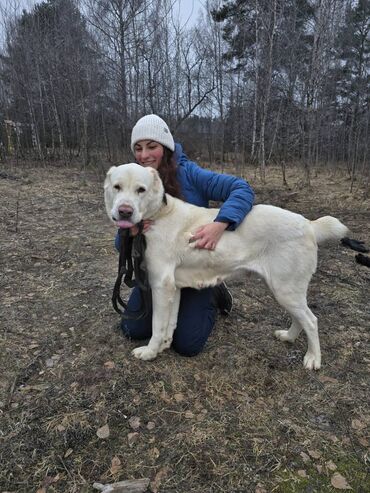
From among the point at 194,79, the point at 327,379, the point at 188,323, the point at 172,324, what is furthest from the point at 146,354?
the point at 194,79

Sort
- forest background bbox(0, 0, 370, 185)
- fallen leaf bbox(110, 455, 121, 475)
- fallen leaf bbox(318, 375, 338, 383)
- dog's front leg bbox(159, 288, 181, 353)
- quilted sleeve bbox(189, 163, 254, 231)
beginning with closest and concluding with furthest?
fallen leaf bbox(110, 455, 121, 475) → quilted sleeve bbox(189, 163, 254, 231) → fallen leaf bbox(318, 375, 338, 383) → dog's front leg bbox(159, 288, 181, 353) → forest background bbox(0, 0, 370, 185)

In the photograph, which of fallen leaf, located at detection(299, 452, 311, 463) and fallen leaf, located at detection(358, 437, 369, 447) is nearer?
fallen leaf, located at detection(299, 452, 311, 463)

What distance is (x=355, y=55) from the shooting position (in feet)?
64.9

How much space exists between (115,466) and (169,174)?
6.55 feet

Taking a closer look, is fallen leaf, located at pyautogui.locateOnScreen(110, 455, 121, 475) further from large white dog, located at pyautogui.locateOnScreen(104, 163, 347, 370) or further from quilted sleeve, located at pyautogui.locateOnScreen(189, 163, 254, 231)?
quilted sleeve, located at pyautogui.locateOnScreen(189, 163, 254, 231)

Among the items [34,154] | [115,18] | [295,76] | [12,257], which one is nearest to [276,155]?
[295,76]

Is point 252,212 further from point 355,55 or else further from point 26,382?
point 355,55

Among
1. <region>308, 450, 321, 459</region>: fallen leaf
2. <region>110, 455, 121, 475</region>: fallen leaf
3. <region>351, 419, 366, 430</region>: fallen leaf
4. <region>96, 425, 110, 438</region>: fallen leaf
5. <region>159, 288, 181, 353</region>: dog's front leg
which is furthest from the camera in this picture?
<region>159, 288, 181, 353</region>: dog's front leg

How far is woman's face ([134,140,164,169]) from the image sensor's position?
9.54 ft

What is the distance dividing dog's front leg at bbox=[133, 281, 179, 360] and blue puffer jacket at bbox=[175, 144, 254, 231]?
63 cm

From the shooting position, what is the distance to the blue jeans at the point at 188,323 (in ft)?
9.95

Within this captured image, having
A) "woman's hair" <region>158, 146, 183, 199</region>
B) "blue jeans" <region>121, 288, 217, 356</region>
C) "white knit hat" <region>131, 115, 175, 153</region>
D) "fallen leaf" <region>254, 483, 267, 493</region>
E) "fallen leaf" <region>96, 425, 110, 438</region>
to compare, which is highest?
"white knit hat" <region>131, 115, 175, 153</region>

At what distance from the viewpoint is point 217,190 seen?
305cm

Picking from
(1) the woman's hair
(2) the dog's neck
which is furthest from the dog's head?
(1) the woman's hair
